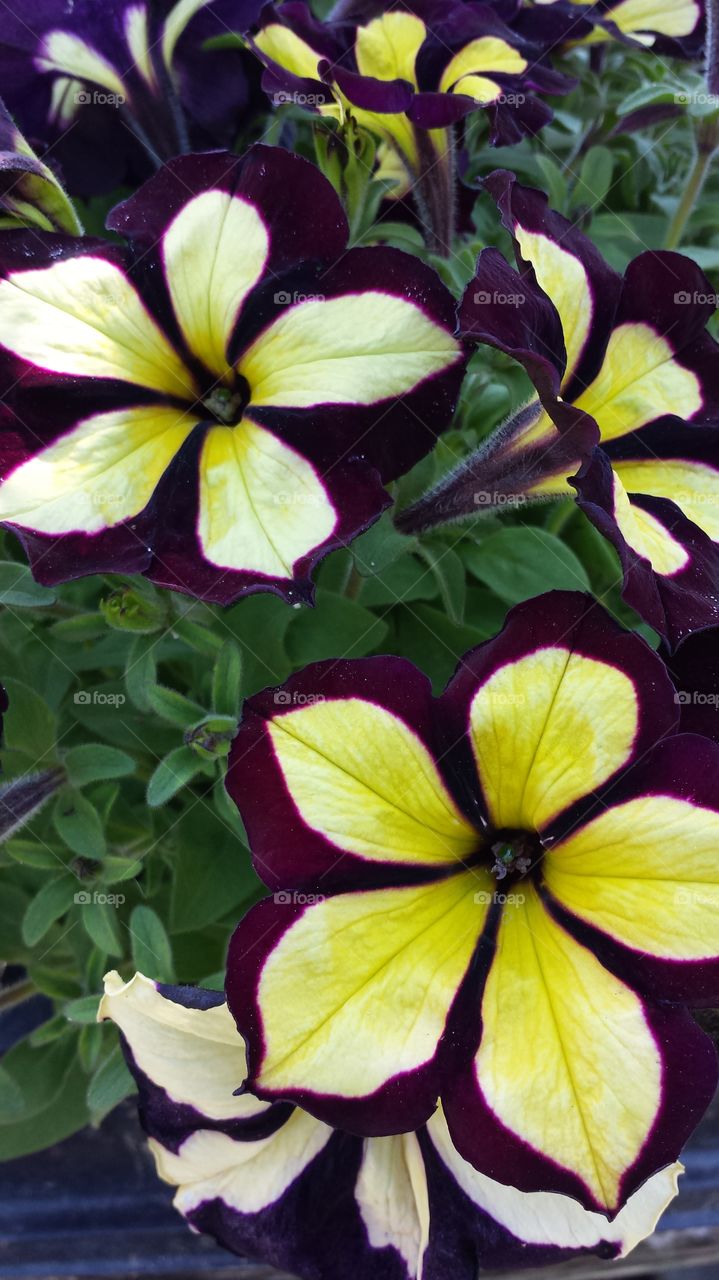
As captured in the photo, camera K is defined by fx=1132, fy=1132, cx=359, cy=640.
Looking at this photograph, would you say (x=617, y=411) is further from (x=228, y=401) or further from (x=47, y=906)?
(x=47, y=906)

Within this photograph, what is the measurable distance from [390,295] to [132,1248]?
32.7 inches

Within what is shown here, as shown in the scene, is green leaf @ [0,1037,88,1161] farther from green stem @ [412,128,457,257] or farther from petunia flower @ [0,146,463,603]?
green stem @ [412,128,457,257]

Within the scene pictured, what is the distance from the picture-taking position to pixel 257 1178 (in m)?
0.68

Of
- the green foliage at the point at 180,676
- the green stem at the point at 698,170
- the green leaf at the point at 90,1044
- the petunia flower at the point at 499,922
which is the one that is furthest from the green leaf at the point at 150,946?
the green stem at the point at 698,170

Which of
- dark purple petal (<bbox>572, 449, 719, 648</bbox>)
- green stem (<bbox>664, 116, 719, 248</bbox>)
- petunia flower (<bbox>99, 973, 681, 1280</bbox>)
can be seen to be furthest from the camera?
green stem (<bbox>664, 116, 719, 248</bbox>)

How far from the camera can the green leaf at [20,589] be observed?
693 millimetres

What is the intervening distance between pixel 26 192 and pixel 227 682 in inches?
12.5

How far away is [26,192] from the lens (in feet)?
2.22

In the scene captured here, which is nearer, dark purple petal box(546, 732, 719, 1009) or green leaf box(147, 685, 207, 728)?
dark purple petal box(546, 732, 719, 1009)

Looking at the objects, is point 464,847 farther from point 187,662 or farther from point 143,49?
point 143,49

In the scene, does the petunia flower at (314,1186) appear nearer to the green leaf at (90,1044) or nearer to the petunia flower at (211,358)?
the green leaf at (90,1044)

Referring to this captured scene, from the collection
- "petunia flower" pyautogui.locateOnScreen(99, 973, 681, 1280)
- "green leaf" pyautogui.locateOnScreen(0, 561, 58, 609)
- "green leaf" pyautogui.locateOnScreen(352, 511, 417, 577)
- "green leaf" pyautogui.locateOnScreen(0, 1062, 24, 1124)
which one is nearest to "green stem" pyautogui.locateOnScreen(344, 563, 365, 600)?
"green leaf" pyautogui.locateOnScreen(352, 511, 417, 577)

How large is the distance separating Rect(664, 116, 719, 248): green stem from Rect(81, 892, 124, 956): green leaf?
2.24 feet

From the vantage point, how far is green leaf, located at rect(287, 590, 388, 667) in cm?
77
